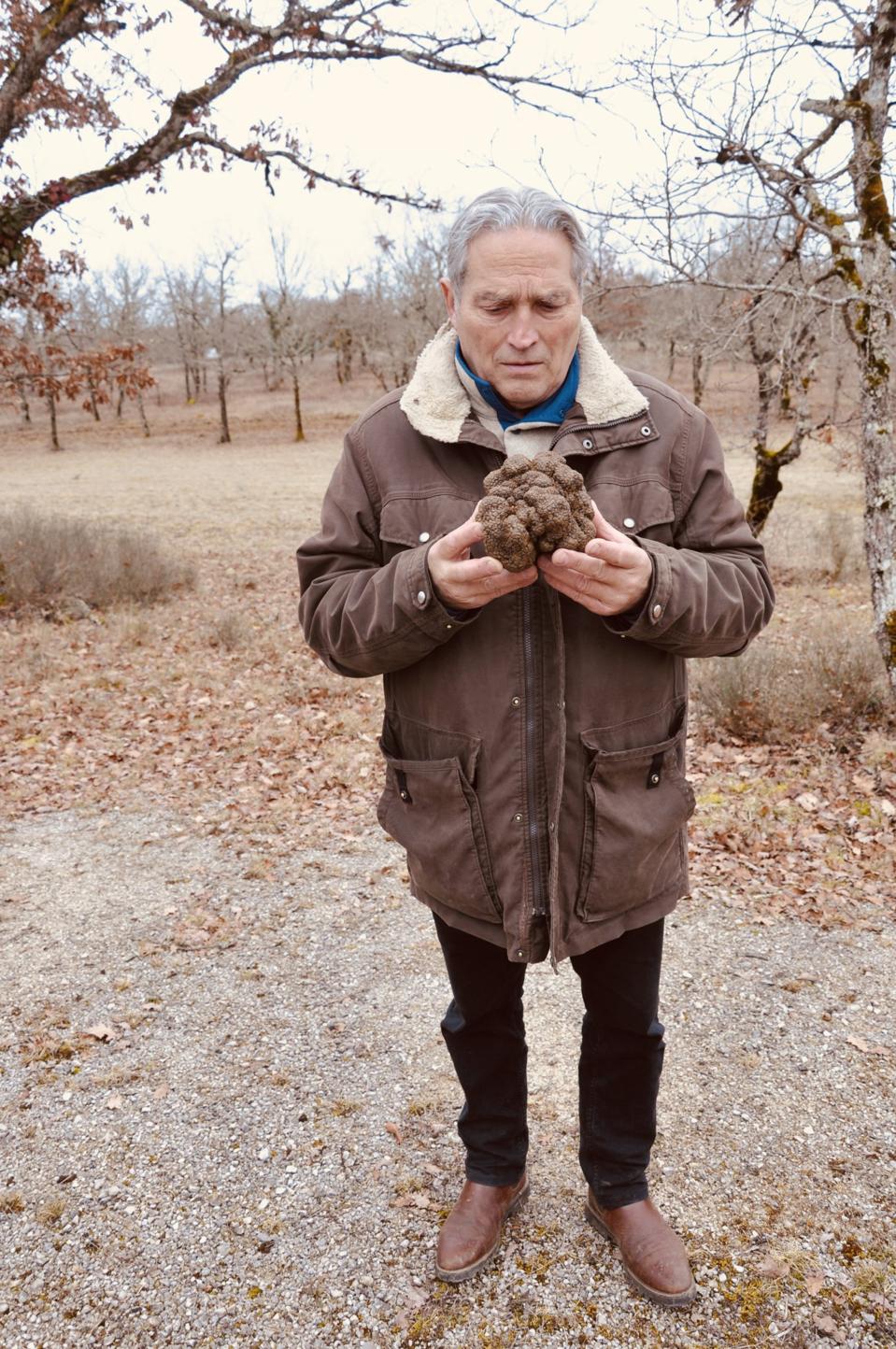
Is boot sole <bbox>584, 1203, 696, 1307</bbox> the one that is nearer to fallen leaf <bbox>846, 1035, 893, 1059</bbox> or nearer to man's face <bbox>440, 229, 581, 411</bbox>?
fallen leaf <bbox>846, 1035, 893, 1059</bbox>

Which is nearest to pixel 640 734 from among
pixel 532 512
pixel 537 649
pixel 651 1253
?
pixel 537 649

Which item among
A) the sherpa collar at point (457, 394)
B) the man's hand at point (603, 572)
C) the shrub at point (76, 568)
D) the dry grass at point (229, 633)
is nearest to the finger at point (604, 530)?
the man's hand at point (603, 572)

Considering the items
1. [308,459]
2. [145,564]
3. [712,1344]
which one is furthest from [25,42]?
[308,459]

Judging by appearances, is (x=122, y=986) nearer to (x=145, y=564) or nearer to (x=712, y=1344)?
(x=712, y=1344)

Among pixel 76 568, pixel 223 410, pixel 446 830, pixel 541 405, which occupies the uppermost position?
pixel 223 410

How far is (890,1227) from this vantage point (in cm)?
286

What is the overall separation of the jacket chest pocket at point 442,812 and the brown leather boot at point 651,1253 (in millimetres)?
1222

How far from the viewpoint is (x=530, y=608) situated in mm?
2076

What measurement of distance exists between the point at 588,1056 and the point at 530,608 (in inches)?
56.0

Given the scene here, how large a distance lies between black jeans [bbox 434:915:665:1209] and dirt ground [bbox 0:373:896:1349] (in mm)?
340

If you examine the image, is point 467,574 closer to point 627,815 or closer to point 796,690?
point 627,815

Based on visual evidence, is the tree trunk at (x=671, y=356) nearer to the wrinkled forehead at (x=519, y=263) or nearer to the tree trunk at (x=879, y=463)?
the tree trunk at (x=879, y=463)

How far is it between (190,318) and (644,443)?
52073 millimetres

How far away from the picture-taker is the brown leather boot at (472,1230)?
2.72 meters
